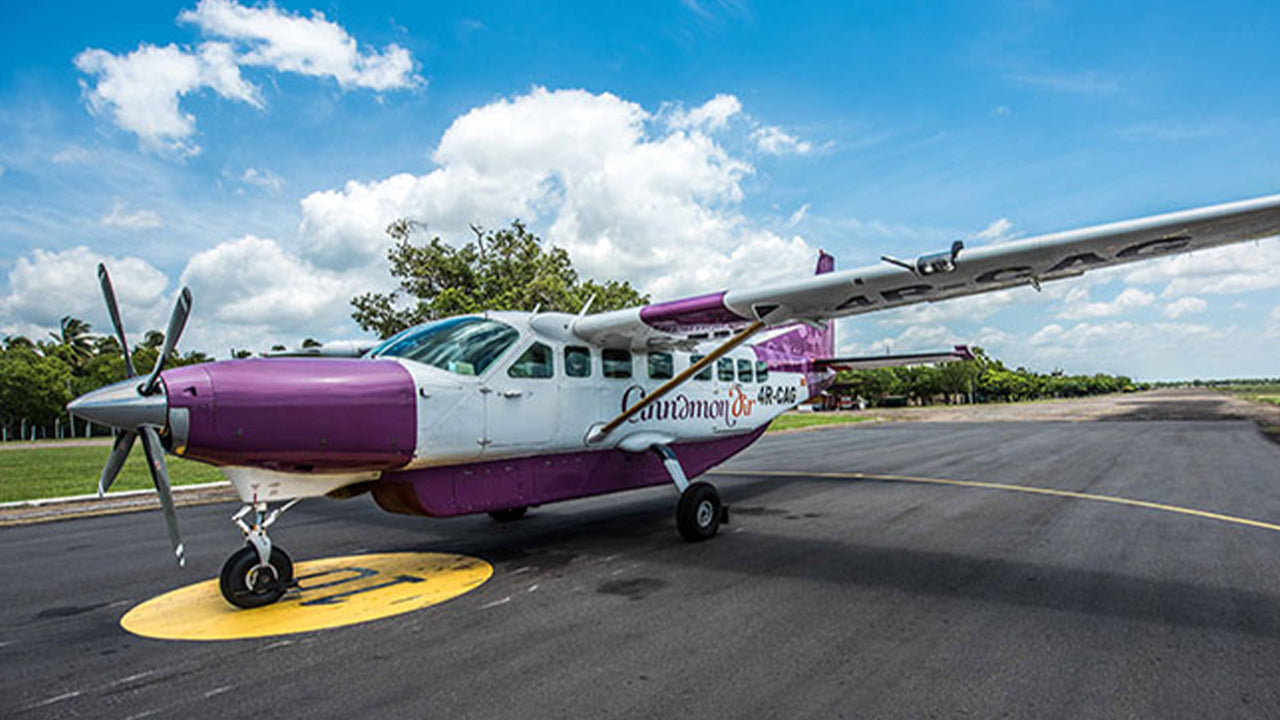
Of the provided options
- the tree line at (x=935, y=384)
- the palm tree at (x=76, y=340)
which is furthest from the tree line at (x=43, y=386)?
the tree line at (x=935, y=384)

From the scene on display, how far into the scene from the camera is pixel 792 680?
13.2 feet

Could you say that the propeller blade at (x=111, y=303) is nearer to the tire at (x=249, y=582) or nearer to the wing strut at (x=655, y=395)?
the tire at (x=249, y=582)

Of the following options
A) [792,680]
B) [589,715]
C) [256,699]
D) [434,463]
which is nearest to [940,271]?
[792,680]

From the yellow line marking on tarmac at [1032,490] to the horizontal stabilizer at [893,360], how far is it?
2.53m

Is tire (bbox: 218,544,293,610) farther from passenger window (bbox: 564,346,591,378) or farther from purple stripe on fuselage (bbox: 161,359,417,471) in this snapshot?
passenger window (bbox: 564,346,591,378)

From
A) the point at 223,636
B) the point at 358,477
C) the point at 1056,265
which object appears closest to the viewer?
the point at 223,636

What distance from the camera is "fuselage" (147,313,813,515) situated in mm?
5293

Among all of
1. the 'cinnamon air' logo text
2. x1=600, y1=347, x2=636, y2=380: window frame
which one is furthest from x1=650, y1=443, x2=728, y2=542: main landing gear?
x1=600, y1=347, x2=636, y2=380: window frame

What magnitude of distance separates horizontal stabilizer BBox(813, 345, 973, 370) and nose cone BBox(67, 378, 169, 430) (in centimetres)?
996

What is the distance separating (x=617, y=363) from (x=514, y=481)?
2190 millimetres

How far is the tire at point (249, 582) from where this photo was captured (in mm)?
5594

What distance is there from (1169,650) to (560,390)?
6.05 m

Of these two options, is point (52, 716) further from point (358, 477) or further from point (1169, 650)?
point (1169, 650)

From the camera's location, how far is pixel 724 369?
10.6 m
